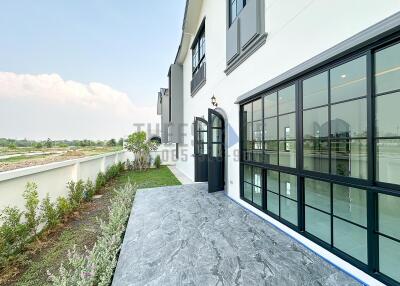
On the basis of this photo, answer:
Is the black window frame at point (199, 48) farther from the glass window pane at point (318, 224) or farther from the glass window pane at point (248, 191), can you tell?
the glass window pane at point (318, 224)

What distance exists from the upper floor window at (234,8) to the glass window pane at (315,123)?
3349mm

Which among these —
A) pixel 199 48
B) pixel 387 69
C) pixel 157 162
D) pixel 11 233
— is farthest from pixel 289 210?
pixel 157 162

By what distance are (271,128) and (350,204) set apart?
1.81 metres

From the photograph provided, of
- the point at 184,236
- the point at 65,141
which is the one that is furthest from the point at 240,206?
the point at 65,141

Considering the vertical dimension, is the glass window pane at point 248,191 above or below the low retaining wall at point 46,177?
below

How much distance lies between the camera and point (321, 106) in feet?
9.03

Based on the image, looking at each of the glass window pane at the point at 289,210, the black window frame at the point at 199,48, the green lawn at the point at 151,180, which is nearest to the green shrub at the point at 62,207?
the green lawn at the point at 151,180

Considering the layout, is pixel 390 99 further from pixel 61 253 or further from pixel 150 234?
pixel 61 253

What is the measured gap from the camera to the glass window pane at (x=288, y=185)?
329cm

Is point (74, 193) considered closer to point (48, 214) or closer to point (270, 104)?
point (48, 214)

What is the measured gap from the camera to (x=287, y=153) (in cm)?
344

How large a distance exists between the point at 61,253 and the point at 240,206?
3.73 metres

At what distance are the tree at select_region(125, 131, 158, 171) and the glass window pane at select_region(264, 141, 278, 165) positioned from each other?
10.6 m

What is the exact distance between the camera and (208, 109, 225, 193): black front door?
613cm
